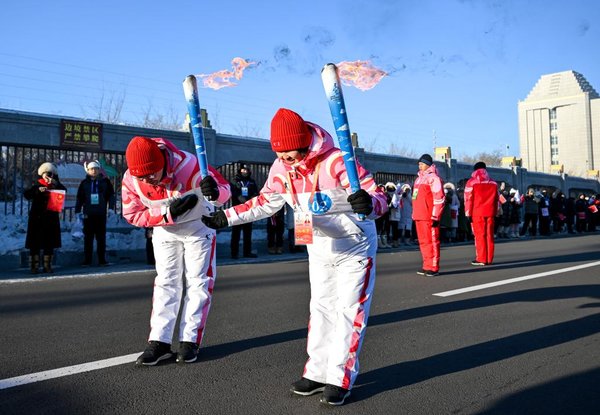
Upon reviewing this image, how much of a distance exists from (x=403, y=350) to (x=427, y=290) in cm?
317

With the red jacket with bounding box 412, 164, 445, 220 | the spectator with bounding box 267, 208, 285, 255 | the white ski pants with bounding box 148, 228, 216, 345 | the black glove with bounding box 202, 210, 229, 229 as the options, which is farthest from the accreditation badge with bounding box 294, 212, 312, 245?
the spectator with bounding box 267, 208, 285, 255

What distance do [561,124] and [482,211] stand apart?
101798mm

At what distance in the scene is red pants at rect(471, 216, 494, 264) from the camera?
1077 cm

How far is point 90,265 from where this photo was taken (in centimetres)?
1119

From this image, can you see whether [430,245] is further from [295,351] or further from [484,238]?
[295,351]

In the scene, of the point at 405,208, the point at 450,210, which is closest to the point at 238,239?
the point at 405,208

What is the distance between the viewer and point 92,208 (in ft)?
36.1

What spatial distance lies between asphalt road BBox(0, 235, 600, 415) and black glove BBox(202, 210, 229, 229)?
1114 mm

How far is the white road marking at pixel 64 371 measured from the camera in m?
3.74

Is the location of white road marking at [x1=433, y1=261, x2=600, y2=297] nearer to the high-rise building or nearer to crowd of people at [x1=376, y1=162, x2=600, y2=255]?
crowd of people at [x1=376, y1=162, x2=600, y2=255]

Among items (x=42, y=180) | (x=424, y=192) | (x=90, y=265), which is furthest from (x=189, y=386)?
(x=90, y=265)

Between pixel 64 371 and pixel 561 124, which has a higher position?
pixel 561 124

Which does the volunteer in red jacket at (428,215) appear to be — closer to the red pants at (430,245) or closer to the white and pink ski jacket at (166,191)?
the red pants at (430,245)

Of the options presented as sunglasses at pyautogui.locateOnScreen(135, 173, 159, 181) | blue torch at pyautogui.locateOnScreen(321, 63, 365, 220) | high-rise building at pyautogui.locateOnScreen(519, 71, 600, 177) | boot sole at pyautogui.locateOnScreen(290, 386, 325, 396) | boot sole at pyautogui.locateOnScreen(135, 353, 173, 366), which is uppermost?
high-rise building at pyautogui.locateOnScreen(519, 71, 600, 177)
